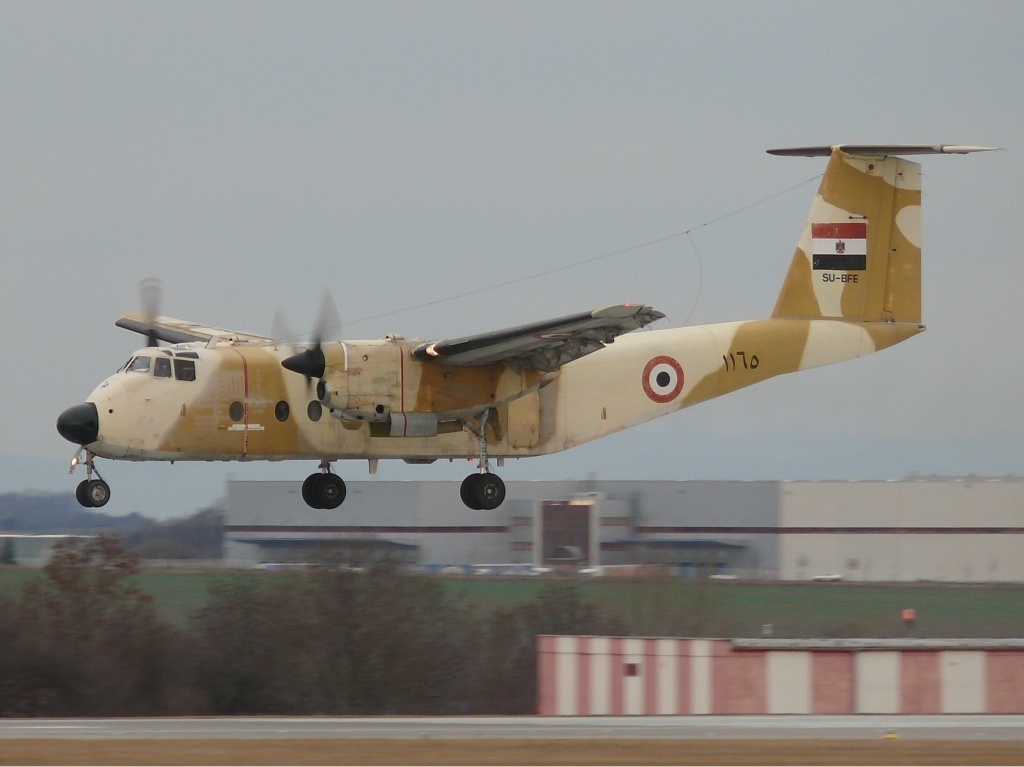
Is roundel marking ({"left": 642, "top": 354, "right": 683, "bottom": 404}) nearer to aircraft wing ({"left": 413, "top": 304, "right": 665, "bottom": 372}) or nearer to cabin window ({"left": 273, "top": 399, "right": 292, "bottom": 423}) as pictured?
aircraft wing ({"left": 413, "top": 304, "right": 665, "bottom": 372})

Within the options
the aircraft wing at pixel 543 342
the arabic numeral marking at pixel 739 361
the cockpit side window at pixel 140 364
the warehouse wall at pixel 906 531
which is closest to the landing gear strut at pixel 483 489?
the aircraft wing at pixel 543 342

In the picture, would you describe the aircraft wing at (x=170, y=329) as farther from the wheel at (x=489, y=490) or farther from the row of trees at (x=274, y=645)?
the row of trees at (x=274, y=645)

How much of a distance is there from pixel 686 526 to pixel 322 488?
1174 inches

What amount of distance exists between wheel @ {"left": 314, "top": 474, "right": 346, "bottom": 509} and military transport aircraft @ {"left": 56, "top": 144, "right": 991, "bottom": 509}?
0.02m

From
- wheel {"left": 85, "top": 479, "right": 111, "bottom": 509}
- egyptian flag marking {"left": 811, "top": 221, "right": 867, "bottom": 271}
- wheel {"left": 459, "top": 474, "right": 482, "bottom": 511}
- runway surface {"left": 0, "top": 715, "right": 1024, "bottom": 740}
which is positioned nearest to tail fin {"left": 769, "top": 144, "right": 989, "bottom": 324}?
egyptian flag marking {"left": 811, "top": 221, "right": 867, "bottom": 271}

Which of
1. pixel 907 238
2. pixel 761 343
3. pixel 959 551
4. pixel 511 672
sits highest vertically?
pixel 907 238

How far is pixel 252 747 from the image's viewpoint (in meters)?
22.7

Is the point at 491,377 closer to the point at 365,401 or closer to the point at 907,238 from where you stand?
the point at 365,401

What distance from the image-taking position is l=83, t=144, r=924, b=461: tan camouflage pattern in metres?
25.0

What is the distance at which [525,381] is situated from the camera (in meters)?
26.4

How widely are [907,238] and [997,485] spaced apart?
28.1m

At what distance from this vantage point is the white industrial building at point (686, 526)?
5100cm

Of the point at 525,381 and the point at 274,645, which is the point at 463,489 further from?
the point at 274,645

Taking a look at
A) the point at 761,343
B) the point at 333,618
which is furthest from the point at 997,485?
the point at 761,343
